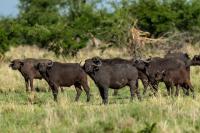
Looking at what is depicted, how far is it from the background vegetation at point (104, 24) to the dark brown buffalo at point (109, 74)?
17.1 metres

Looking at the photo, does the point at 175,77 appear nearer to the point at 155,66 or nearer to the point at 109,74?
the point at 155,66

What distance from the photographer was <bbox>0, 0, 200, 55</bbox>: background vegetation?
122 feet

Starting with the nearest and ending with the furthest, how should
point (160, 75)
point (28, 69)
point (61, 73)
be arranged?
point (160, 75)
point (61, 73)
point (28, 69)

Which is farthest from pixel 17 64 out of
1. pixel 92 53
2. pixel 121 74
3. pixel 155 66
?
pixel 92 53

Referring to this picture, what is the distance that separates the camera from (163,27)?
42312 millimetres

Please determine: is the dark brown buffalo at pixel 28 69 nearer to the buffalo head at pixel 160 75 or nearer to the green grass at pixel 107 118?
the buffalo head at pixel 160 75

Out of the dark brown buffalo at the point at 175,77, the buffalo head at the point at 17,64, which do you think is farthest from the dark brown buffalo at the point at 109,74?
the buffalo head at the point at 17,64

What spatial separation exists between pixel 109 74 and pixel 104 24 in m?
22.5

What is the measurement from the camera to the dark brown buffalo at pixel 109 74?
59.1 ft

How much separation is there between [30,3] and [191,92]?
4287cm

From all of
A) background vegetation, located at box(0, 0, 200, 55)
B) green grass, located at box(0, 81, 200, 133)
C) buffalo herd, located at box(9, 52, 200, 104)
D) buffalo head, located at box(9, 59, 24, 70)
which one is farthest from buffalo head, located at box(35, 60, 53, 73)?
background vegetation, located at box(0, 0, 200, 55)

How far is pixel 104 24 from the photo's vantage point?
1594 inches

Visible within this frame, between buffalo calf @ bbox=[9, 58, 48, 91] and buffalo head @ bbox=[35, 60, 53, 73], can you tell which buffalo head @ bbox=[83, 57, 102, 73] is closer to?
buffalo head @ bbox=[35, 60, 53, 73]

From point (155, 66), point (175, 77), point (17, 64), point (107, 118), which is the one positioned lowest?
point (107, 118)
